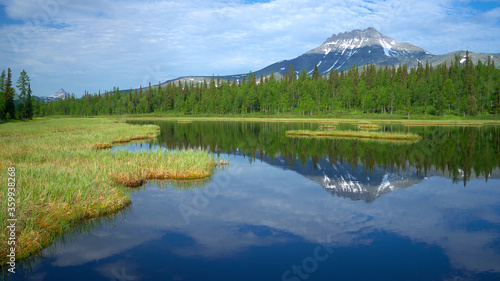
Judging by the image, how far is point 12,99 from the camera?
310 feet

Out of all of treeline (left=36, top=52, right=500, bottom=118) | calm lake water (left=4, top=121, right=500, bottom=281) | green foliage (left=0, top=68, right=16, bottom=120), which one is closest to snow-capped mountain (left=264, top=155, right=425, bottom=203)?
calm lake water (left=4, top=121, right=500, bottom=281)

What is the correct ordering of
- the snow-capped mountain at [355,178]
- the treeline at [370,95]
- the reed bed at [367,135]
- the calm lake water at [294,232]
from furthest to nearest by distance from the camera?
the treeline at [370,95]
the reed bed at [367,135]
the snow-capped mountain at [355,178]
the calm lake water at [294,232]

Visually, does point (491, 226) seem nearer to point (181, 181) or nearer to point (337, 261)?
point (337, 261)

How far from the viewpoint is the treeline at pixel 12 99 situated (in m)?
91.0

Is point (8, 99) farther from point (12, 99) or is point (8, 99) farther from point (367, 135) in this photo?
point (367, 135)

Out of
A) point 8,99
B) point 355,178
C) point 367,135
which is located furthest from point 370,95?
point 8,99

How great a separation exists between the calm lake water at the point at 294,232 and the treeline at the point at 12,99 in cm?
9578

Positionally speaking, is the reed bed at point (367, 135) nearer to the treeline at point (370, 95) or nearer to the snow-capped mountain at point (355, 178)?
the snow-capped mountain at point (355, 178)

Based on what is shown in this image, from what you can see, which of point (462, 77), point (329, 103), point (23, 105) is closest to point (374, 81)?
point (329, 103)

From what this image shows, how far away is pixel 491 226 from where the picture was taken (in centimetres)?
1372

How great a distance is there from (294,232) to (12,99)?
110695mm

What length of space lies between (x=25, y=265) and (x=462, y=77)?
575ft

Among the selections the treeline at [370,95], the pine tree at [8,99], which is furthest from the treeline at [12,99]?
the treeline at [370,95]

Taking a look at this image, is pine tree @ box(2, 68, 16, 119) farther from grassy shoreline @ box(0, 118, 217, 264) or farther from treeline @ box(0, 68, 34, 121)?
grassy shoreline @ box(0, 118, 217, 264)
